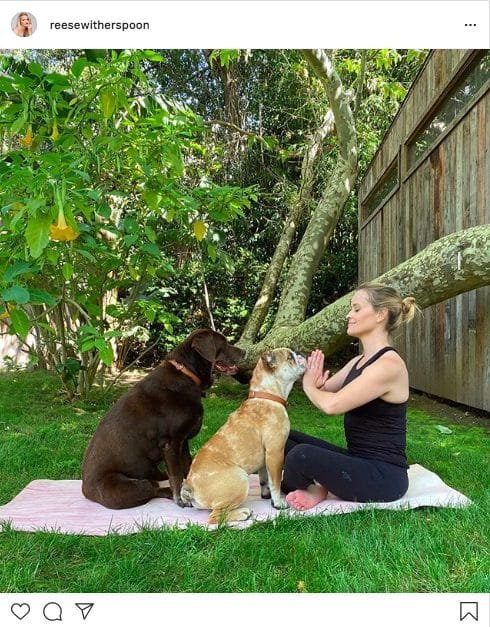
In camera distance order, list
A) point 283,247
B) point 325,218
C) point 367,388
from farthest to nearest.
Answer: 1. point 283,247
2. point 325,218
3. point 367,388

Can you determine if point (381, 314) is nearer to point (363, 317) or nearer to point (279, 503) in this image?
point (363, 317)

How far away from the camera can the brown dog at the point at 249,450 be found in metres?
2.78

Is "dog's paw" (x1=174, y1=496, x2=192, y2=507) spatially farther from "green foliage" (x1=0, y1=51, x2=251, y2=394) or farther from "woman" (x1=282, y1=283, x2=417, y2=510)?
"green foliage" (x1=0, y1=51, x2=251, y2=394)

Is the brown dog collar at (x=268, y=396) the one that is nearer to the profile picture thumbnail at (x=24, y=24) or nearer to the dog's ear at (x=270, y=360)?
the dog's ear at (x=270, y=360)

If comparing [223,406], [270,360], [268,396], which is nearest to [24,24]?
[270,360]

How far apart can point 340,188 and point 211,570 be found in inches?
247

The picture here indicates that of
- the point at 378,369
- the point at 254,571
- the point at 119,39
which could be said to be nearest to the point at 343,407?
Result: the point at 378,369

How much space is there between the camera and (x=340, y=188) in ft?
24.8

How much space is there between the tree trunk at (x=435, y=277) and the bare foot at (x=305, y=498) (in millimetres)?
2621

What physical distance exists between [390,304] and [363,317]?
0.56ft

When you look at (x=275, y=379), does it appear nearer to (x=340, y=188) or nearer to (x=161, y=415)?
(x=161, y=415)

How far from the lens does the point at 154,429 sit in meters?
3.11

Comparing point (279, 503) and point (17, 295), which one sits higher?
point (17, 295)
